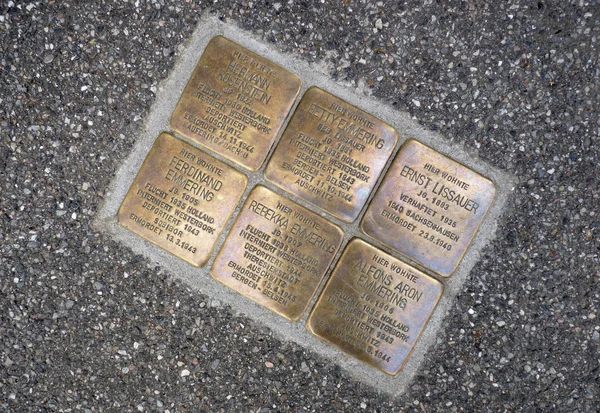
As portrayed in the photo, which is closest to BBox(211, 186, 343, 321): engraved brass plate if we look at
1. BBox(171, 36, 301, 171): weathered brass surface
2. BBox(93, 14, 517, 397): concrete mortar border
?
BBox(93, 14, 517, 397): concrete mortar border

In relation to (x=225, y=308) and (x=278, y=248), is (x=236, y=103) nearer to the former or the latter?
(x=278, y=248)

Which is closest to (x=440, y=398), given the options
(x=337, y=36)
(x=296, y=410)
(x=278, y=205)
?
(x=296, y=410)

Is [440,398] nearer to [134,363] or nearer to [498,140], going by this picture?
[498,140]

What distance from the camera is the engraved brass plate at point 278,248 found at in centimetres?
174

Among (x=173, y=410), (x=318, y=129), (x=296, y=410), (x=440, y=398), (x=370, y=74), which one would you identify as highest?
(x=370, y=74)

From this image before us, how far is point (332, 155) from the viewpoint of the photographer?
172 centimetres

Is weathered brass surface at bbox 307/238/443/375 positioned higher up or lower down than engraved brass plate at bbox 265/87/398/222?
lower down

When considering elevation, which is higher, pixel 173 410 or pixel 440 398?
pixel 440 398

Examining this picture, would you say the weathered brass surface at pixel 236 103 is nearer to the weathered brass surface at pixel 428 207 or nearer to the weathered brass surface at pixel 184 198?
the weathered brass surface at pixel 184 198

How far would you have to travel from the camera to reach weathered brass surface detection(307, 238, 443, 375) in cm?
173

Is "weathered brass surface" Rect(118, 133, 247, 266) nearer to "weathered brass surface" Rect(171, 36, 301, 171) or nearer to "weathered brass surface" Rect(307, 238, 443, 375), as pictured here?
"weathered brass surface" Rect(171, 36, 301, 171)

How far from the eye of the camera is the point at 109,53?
5.86ft

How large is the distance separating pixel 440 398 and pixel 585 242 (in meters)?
0.80

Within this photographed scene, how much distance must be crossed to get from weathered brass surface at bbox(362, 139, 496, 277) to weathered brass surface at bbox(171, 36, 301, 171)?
47 cm
